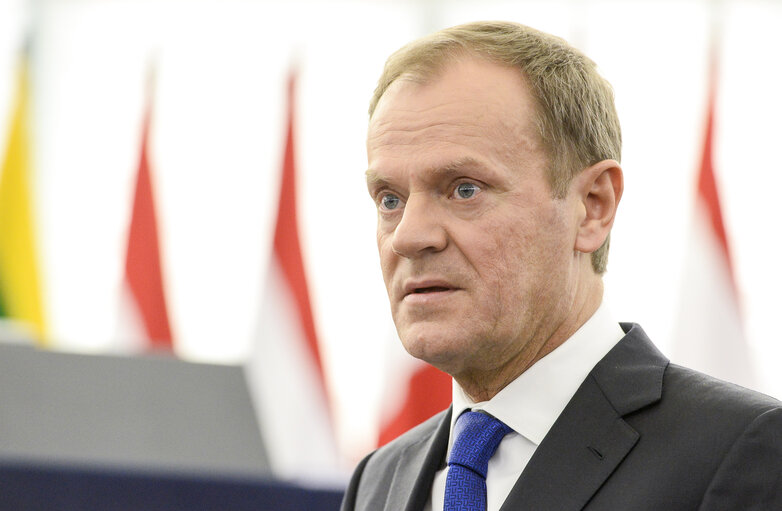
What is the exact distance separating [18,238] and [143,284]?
101 cm

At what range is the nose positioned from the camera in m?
1.77

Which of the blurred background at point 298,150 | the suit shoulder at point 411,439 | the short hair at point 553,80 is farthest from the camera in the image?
the blurred background at point 298,150

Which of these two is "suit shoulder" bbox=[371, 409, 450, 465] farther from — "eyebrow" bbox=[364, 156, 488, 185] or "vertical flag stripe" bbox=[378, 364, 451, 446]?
"vertical flag stripe" bbox=[378, 364, 451, 446]

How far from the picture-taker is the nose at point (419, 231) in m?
1.77

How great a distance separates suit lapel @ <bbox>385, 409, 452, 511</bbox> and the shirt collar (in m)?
0.17

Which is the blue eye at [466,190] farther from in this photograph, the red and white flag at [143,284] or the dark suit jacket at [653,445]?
the red and white flag at [143,284]

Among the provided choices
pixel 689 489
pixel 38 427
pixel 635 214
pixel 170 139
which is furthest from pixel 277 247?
pixel 689 489

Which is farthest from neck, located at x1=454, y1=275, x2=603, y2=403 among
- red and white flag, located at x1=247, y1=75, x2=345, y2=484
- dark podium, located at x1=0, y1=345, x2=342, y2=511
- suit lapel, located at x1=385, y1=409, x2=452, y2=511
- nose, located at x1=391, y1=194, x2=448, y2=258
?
red and white flag, located at x1=247, y1=75, x2=345, y2=484

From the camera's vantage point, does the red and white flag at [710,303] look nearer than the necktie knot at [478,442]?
No

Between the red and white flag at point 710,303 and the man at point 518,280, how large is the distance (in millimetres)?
4770

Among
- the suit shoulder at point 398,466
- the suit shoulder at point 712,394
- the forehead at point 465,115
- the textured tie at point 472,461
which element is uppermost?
the forehead at point 465,115

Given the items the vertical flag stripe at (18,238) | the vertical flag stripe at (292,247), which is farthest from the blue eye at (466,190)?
the vertical flag stripe at (18,238)

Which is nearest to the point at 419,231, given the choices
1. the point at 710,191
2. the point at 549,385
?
the point at 549,385

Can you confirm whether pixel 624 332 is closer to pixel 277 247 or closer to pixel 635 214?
pixel 277 247
